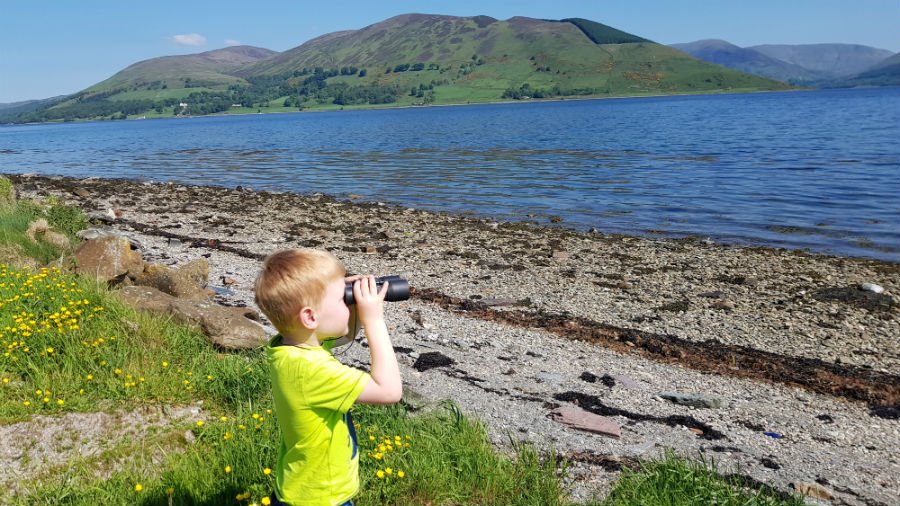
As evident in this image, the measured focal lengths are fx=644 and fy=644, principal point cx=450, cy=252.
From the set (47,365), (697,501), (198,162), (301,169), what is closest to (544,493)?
(697,501)

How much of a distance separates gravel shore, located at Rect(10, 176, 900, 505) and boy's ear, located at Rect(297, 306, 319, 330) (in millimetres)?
3384

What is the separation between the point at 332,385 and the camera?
3.19 meters

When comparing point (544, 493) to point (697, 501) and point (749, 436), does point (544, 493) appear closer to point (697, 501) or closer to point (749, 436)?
point (697, 501)

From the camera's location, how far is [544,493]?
16.5ft

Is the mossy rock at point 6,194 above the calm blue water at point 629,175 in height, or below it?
above

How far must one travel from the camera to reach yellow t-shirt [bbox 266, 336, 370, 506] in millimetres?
3193

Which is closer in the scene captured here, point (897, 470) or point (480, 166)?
point (897, 470)

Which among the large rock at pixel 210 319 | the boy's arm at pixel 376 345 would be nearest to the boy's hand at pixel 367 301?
the boy's arm at pixel 376 345

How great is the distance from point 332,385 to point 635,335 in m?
8.82

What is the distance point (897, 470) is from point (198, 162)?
53.2 m

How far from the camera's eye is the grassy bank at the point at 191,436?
15.5 feet

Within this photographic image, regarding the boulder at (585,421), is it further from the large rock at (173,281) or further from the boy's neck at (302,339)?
the large rock at (173,281)

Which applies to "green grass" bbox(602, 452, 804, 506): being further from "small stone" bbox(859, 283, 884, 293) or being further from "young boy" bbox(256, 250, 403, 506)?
"small stone" bbox(859, 283, 884, 293)

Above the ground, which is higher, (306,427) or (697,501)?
(306,427)
